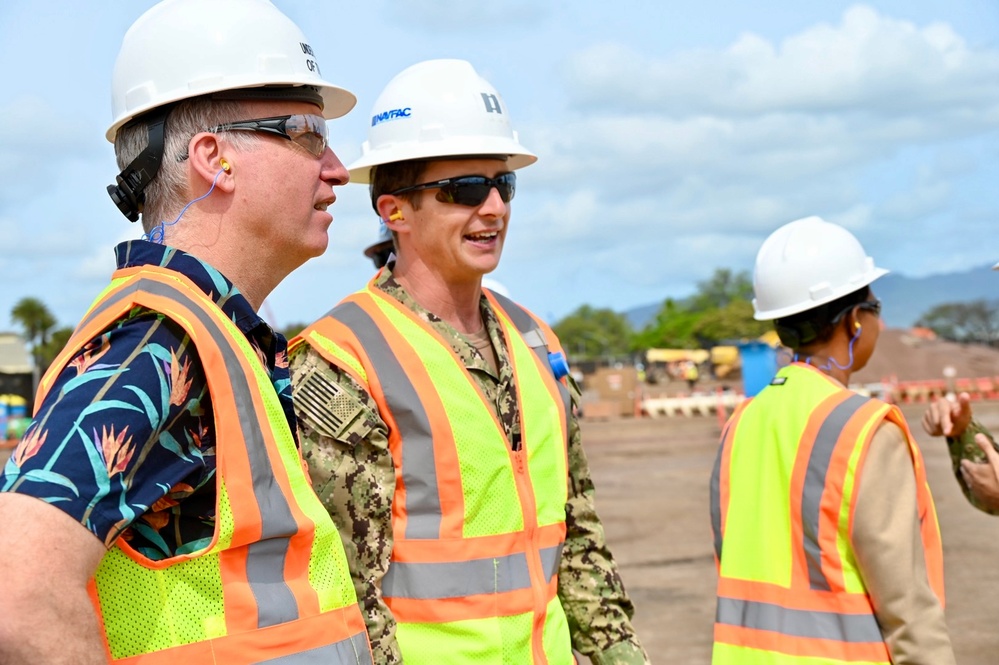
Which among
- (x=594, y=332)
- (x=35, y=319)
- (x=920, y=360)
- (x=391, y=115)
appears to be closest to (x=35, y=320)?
(x=35, y=319)

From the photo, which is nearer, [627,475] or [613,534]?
[613,534]

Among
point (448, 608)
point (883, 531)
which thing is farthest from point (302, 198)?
point (883, 531)

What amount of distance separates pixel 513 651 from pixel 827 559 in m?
1.14

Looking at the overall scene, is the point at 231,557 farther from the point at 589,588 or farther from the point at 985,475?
the point at 985,475

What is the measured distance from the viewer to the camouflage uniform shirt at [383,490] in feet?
9.16

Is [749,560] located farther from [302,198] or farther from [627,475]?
[627,475]

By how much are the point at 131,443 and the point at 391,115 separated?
2.13 metres

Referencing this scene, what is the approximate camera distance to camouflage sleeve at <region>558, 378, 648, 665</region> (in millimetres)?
3309

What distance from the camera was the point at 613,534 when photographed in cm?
1280

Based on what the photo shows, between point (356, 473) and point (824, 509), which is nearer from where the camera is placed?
point (356, 473)

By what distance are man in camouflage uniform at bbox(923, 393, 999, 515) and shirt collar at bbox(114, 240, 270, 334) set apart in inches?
116

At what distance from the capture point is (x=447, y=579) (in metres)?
2.88

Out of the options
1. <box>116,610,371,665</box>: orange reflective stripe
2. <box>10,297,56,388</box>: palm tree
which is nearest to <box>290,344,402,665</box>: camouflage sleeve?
<box>116,610,371,665</box>: orange reflective stripe

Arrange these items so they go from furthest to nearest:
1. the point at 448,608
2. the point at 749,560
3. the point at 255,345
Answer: the point at 749,560 < the point at 448,608 < the point at 255,345
